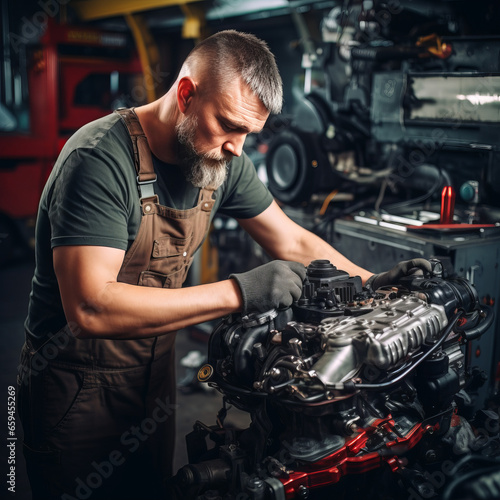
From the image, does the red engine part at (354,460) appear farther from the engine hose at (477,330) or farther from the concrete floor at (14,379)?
the concrete floor at (14,379)

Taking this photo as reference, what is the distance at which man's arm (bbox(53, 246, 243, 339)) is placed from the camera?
1.27 meters

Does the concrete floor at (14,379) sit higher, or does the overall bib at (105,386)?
the overall bib at (105,386)

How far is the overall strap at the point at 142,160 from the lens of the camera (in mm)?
1451

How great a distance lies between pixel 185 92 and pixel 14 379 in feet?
8.02

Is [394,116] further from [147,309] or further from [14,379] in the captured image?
[14,379]

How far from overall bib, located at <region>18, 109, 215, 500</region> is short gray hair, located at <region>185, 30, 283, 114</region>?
0.24m

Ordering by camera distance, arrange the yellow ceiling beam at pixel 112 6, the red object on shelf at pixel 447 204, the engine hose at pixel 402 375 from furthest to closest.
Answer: the yellow ceiling beam at pixel 112 6 < the red object on shelf at pixel 447 204 < the engine hose at pixel 402 375

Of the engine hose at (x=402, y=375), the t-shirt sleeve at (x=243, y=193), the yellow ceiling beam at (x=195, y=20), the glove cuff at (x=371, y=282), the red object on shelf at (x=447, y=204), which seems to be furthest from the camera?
the yellow ceiling beam at (x=195, y=20)

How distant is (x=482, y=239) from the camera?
2.27 m

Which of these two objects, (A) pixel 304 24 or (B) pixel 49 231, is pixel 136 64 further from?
(B) pixel 49 231

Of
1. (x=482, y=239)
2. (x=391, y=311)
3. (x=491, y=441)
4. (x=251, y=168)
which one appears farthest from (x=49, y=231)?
(x=482, y=239)

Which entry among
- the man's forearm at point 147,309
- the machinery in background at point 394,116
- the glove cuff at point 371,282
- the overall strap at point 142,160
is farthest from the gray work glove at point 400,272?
the machinery in background at point 394,116

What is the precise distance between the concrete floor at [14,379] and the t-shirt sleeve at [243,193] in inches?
36.2

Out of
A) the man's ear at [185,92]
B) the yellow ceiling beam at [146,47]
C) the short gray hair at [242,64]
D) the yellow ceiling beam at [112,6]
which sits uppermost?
the yellow ceiling beam at [112,6]
